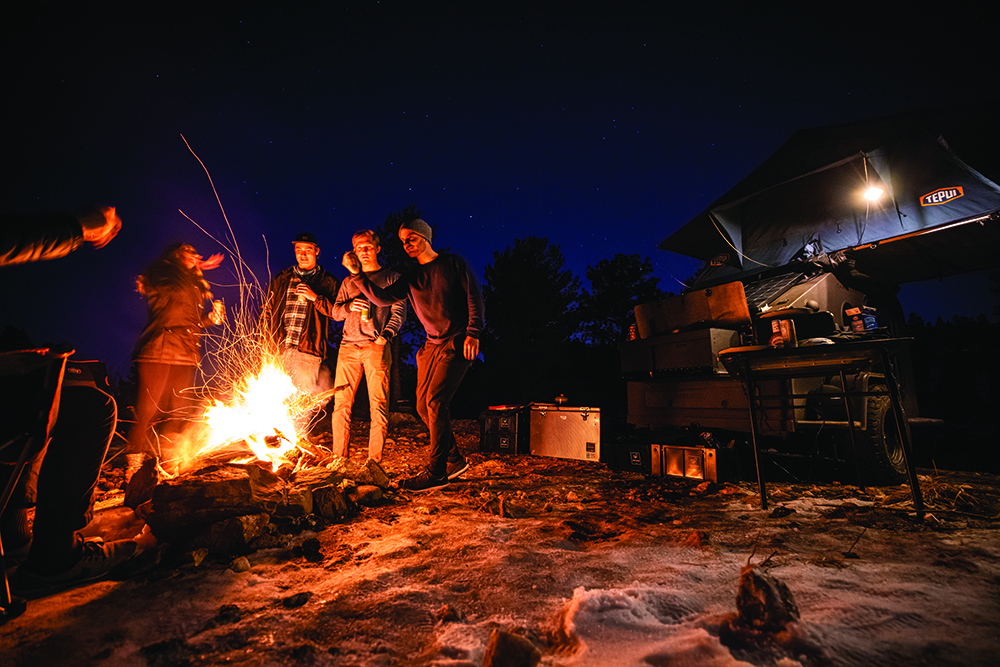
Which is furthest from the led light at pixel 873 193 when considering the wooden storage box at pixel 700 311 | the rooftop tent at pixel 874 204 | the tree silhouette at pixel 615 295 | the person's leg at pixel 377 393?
the tree silhouette at pixel 615 295

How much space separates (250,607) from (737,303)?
5330 mm

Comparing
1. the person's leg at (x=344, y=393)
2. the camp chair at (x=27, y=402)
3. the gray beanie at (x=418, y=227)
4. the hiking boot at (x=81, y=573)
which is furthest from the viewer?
the person's leg at (x=344, y=393)

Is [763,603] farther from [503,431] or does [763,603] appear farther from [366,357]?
[503,431]

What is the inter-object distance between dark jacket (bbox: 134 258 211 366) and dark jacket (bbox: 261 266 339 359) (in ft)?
3.61

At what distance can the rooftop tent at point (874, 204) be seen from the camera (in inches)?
220

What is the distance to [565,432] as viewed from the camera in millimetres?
6375

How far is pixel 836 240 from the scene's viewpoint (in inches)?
259

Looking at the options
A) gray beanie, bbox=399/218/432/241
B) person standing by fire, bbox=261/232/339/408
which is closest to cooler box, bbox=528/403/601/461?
person standing by fire, bbox=261/232/339/408

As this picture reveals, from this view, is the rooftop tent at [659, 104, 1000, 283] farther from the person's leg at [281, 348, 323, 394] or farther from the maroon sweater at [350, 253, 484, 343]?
the person's leg at [281, 348, 323, 394]

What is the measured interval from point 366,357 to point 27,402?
9.87 ft

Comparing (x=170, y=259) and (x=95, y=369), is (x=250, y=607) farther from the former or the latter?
(x=95, y=369)

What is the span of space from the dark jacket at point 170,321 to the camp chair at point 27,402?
7.40 feet

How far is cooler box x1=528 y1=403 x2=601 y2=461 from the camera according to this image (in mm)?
6141

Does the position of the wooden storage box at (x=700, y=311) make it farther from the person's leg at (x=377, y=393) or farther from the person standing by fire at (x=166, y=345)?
the person standing by fire at (x=166, y=345)
